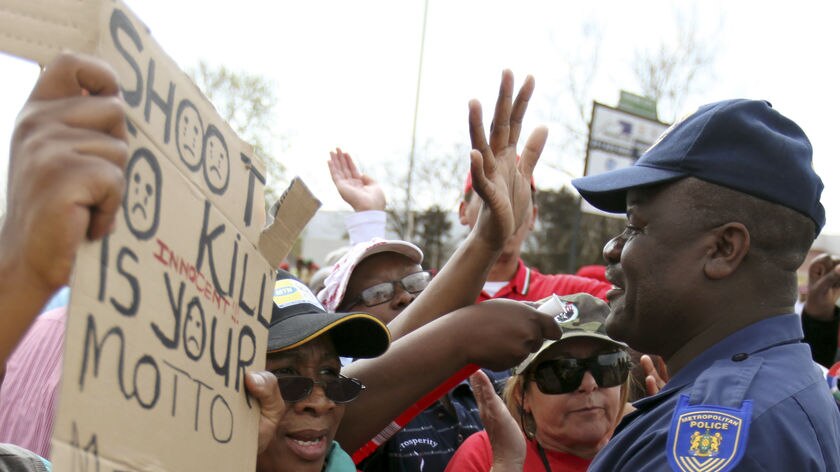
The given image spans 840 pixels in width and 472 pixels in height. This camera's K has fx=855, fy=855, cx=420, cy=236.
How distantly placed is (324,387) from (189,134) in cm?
105

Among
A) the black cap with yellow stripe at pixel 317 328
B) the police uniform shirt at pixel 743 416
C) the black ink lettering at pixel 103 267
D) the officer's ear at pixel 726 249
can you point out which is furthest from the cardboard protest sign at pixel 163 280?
the officer's ear at pixel 726 249

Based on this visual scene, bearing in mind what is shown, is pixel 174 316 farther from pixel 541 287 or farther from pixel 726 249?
pixel 541 287

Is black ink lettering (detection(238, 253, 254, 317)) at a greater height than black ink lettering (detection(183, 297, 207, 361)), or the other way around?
black ink lettering (detection(238, 253, 254, 317))

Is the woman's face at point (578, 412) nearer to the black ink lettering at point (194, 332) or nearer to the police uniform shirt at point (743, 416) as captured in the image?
the police uniform shirt at point (743, 416)

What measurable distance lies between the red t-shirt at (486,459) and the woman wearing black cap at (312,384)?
1.53ft

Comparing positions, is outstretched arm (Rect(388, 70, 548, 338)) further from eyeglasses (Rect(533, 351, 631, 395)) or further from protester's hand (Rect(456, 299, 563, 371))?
eyeglasses (Rect(533, 351, 631, 395))

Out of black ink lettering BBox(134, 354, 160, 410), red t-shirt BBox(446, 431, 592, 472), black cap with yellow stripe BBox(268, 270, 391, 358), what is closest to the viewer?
black ink lettering BBox(134, 354, 160, 410)

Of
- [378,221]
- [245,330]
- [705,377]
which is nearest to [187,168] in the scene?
[245,330]

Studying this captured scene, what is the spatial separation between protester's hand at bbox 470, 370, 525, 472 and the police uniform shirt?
0.76m

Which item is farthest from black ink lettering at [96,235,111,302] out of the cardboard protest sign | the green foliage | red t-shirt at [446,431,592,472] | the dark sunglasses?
the green foliage

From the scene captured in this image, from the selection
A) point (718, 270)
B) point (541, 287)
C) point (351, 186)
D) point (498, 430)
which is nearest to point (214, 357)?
point (718, 270)

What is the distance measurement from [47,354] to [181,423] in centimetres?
120

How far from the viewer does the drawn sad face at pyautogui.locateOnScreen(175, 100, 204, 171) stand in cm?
146

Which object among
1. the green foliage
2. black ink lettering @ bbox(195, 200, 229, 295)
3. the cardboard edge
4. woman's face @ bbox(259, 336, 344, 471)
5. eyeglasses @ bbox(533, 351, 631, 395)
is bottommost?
woman's face @ bbox(259, 336, 344, 471)
